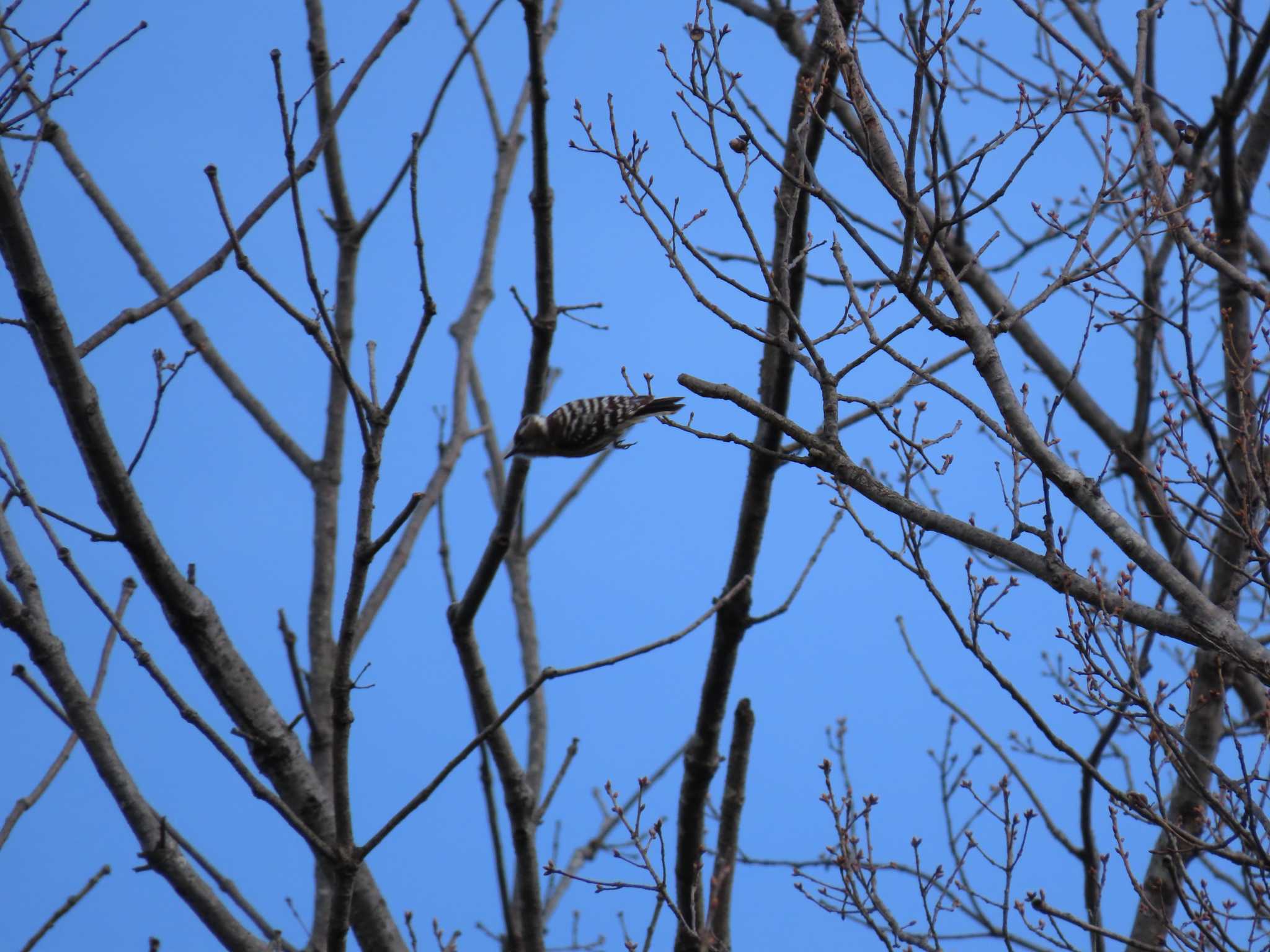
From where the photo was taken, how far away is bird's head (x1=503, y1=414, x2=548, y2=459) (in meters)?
3.29

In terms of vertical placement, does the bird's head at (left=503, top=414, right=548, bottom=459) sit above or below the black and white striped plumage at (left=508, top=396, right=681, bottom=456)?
below

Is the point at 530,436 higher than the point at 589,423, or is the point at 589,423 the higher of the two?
the point at 589,423

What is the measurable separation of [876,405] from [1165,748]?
0.73 m

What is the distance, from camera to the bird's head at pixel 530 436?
3292mm

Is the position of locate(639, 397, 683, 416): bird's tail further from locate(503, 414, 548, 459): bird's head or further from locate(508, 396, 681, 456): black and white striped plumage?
locate(503, 414, 548, 459): bird's head

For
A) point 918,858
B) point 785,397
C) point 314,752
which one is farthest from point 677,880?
point 785,397

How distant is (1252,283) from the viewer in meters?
2.44

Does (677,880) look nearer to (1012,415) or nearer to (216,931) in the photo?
(216,931)

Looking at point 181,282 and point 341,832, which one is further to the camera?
point 181,282

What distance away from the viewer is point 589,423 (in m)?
4.33

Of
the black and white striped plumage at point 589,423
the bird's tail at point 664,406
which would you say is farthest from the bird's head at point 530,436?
the bird's tail at point 664,406

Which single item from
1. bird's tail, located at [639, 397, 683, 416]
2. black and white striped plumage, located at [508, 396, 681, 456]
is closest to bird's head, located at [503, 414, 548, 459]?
black and white striped plumage, located at [508, 396, 681, 456]

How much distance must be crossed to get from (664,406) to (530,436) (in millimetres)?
569

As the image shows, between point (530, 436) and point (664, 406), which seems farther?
point (664, 406)
